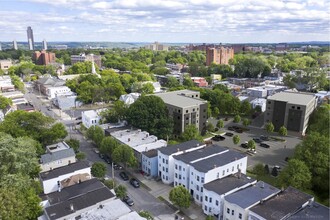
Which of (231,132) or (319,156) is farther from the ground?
(319,156)

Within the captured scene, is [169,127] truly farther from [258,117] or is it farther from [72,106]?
[72,106]

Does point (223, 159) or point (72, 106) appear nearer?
point (223, 159)

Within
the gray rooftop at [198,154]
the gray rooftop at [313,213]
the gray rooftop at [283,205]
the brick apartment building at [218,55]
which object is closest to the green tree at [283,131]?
the gray rooftop at [198,154]

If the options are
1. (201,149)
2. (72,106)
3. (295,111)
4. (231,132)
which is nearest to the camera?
(201,149)

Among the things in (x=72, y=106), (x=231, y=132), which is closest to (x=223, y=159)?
(x=231, y=132)

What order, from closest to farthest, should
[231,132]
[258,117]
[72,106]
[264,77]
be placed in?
[231,132]
[258,117]
[72,106]
[264,77]

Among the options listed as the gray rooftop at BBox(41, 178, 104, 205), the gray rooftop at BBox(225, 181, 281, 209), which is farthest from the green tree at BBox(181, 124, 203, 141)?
the gray rooftop at BBox(41, 178, 104, 205)

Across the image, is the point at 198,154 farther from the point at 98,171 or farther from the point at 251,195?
the point at 98,171

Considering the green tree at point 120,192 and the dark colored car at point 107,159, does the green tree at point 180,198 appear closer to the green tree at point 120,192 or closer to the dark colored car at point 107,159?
the green tree at point 120,192
